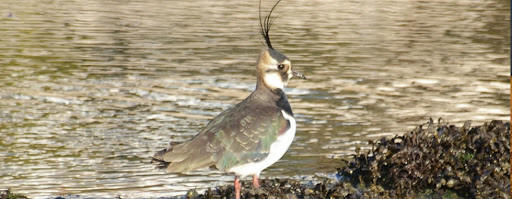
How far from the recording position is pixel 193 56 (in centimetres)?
1875

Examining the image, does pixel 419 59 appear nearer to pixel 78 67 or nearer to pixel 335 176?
pixel 78 67

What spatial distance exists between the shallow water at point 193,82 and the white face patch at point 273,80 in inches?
69.3

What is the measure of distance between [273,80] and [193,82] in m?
8.26

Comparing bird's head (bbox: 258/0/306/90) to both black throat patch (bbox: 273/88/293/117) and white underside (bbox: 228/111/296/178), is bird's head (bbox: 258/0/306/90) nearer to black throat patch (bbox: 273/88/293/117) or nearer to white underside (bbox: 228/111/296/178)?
black throat patch (bbox: 273/88/293/117)

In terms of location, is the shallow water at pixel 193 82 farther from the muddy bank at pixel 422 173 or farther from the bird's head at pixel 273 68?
the bird's head at pixel 273 68

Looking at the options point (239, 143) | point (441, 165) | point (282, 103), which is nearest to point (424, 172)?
point (441, 165)

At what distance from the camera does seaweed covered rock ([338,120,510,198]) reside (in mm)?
8297

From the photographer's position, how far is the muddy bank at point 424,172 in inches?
313

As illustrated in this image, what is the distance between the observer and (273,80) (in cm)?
752

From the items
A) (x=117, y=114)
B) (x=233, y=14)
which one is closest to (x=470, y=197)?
(x=117, y=114)

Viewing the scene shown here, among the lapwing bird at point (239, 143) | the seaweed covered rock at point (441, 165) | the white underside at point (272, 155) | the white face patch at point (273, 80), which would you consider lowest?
the seaweed covered rock at point (441, 165)

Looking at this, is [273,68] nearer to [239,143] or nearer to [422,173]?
[239,143]

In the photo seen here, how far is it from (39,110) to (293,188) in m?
6.09

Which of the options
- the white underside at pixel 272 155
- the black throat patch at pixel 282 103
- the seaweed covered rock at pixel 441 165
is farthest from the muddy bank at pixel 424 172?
the black throat patch at pixel 282 103
